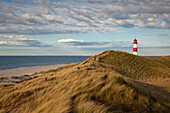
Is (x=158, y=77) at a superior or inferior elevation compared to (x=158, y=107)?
inferior

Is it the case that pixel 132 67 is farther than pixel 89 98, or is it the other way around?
pixel 132 67

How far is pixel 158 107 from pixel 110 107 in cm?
137

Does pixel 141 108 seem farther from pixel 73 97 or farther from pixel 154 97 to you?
pixel 73 97

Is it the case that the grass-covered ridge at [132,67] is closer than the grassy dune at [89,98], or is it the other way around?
the grassy dune at [89,98]

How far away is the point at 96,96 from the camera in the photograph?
428 cm

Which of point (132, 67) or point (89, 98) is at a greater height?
point (89, 98)

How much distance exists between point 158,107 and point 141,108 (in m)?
0.54

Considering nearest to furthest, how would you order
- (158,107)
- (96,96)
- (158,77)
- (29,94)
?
(158,107) → (96,96) → (29,94) → (158,77)

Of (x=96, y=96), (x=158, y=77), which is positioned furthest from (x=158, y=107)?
(x=158, y=77)

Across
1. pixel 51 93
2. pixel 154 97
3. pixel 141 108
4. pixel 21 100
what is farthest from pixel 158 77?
pixel 21 100

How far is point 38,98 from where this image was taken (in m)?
4.98

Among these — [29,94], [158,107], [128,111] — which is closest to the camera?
[128,111]

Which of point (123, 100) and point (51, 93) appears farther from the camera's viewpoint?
point (51, 93)

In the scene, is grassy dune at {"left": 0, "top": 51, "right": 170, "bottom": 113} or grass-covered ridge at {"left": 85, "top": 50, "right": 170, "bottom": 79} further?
grass-covered ridge at {"left": 85, "top": 50, "right": 170, "bottom": 79}
